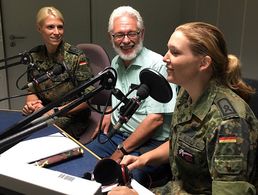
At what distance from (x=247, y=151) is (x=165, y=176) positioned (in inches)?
26.8

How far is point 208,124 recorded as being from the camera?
1.06m

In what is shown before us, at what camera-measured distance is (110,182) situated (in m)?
1.00

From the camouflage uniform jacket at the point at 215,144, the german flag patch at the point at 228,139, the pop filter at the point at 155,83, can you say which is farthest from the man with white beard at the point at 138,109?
the pop filter at the point at 155,83

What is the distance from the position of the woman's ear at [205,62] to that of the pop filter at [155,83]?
0.28 m

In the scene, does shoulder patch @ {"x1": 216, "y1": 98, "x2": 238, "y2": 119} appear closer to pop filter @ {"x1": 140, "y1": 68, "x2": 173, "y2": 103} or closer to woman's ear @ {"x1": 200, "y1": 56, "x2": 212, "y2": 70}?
woman's ear @ {"x1": 200, "y1": 56, "x2": 212, "y2": 70}

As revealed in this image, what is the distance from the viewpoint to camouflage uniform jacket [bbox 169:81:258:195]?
95 cm

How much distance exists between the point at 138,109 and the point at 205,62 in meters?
0.66

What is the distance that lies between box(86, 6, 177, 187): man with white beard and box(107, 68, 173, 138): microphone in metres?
0.75

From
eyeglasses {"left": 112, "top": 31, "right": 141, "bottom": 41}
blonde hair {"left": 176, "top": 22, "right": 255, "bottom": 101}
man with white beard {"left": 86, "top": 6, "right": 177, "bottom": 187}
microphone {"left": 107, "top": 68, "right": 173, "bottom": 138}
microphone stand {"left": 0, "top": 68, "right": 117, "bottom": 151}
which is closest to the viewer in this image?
microphone stand {"left": 0, "top": 68, "right": 117, "bottom": 151}

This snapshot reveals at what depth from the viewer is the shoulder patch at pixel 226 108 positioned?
3.26 feet

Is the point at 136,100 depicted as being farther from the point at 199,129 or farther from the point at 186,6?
the point at 186,6

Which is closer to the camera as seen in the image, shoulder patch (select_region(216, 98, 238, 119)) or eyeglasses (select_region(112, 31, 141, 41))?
shoulder patch (select_region(216, 98, 238, 119))

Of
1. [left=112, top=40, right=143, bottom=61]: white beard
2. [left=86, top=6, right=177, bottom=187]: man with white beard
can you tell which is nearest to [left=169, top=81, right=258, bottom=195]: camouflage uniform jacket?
[left=86, top=6, right=177, bottom=187]: man with white beard

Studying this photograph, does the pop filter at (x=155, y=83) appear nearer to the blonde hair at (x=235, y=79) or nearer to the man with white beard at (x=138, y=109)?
the blonde hair at (x=235, y=79)
